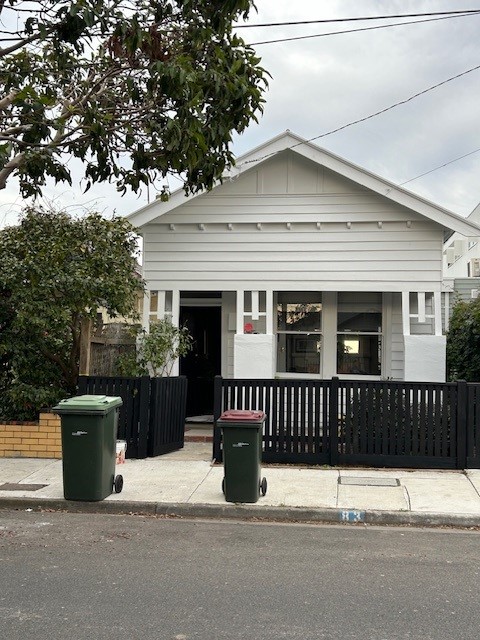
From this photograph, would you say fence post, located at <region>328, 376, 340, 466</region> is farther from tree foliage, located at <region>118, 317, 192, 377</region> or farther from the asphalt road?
tree foliage, located at <region>118, 317, 192, 377</region>

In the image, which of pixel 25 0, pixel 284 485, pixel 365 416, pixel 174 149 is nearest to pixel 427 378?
pixel 365 416

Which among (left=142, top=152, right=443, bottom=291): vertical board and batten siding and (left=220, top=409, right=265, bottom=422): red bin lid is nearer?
(left=220, top=409, right=265, bottom=422): red bin lid

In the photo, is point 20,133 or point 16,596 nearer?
point 16,596

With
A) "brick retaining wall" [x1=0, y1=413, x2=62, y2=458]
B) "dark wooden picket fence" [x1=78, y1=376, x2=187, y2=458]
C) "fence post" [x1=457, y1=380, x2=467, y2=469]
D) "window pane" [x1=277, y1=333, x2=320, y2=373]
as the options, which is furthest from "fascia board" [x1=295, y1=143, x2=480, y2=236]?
"brick retaining wall" [x1=0, y1=413, x2=62, y2=458]

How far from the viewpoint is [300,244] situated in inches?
480

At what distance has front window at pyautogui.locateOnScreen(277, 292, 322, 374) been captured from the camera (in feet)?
42.4

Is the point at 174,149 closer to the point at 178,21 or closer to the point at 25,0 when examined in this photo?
the point at 178,21

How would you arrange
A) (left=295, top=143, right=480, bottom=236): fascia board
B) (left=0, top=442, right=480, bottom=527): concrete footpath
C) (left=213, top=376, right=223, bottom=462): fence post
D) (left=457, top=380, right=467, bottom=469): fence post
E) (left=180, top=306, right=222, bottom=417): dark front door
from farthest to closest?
(left=180, top=306, right=222, bottom=417): dark front door, (left=295, top=143, right=480, bottom=236): fascia board, (left=213, top=376, right=223, bottom=462): fence post, (left=457, top=380, right=467, bottom=469): fence post, (left=0, top=442, right=480, bottom=527): concrete footpath

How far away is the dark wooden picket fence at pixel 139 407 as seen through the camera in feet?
33.0

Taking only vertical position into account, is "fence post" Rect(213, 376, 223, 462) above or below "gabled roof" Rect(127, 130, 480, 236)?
below

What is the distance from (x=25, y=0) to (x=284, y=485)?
6433 mm

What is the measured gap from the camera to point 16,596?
4961 millimetres

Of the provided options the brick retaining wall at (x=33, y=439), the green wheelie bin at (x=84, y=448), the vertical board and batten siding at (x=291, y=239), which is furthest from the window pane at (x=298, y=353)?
the green wheelie bin at (x=84, y=448)

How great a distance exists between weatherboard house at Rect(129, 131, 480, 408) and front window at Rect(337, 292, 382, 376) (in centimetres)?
2
